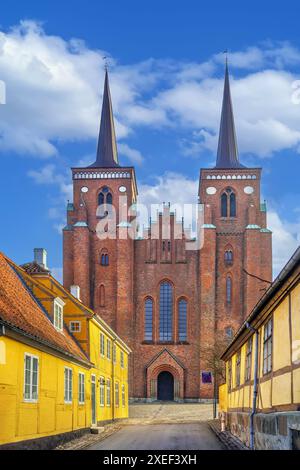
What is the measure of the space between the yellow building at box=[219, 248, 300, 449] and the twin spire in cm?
5298

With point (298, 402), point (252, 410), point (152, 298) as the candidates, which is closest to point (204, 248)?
point (152, 298)

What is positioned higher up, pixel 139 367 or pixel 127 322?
pixel 127 322

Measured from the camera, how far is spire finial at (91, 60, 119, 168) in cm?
7344

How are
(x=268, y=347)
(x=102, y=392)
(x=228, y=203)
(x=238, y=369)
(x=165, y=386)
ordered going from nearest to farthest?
(x=268, y=347) → (x=238, y=369) → (x=102, y=392) → (x=165, y=386) → (x=228, y=203)

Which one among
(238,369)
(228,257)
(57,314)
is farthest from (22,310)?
(228,257)

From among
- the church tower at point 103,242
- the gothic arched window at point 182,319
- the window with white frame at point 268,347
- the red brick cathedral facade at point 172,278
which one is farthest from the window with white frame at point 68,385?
the gothic arched window at point 182,319

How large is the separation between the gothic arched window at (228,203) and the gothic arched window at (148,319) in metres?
11.2

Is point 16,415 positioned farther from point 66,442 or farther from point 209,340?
point 209,340

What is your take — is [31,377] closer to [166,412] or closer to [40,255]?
[40,255]

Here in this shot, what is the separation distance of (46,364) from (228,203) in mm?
52503

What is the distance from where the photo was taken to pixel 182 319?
67.2 metres

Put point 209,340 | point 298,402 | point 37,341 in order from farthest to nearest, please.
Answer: point 209,340 → point 37,341 → point 298,402

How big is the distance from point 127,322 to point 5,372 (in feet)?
169
